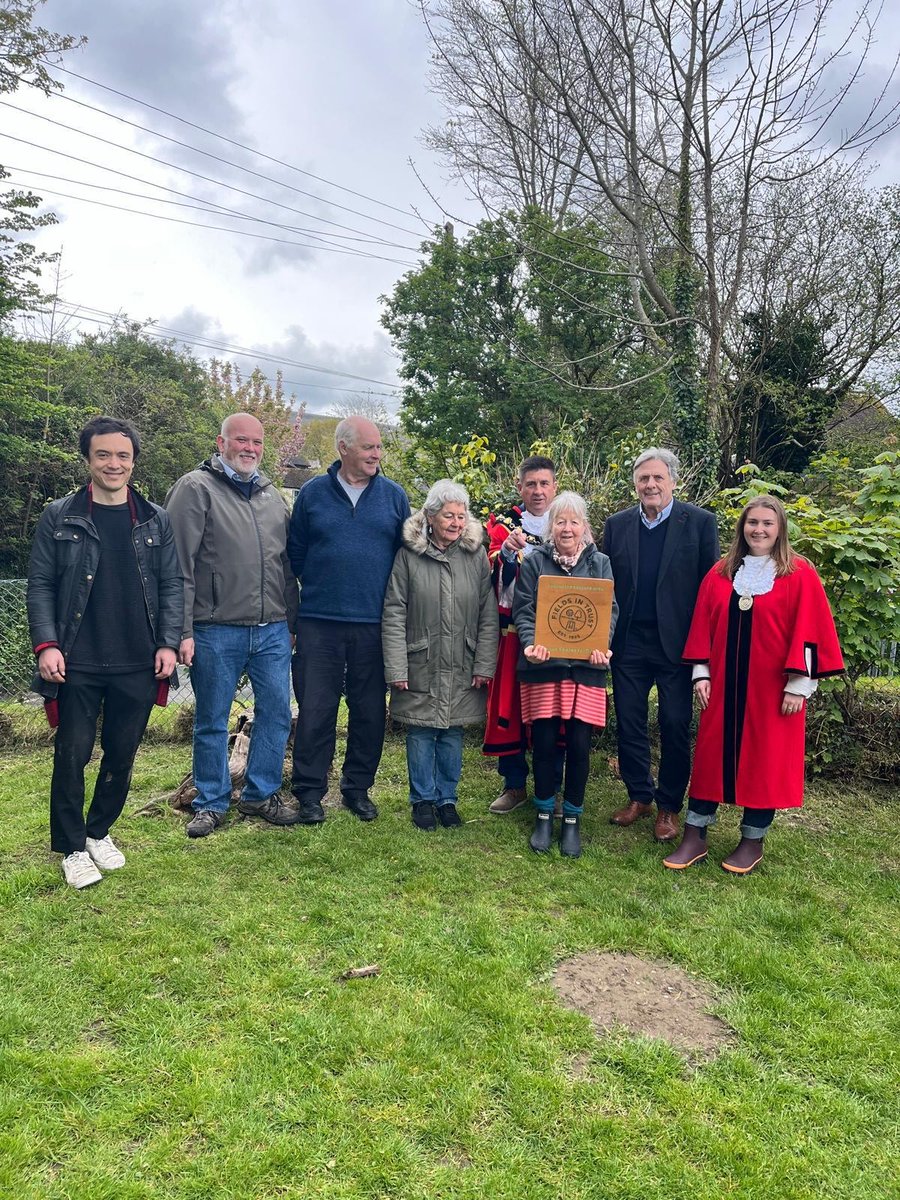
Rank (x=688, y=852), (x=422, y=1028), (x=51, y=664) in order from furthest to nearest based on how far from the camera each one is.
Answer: (x=688, y=852), (x=51, y=664), (x=422, y=1028)

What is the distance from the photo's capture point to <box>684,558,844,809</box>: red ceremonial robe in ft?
12.1

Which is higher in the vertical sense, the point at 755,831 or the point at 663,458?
the point at 663,458

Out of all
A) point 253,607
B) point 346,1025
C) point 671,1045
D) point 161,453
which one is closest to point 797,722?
point 671,1045

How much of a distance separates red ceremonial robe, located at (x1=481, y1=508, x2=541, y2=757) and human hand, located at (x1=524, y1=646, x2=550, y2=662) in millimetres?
438

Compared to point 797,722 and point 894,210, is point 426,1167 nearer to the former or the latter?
point 797,722

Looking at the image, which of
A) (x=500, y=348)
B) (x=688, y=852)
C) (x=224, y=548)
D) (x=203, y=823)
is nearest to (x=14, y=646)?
(x=203, y=823)

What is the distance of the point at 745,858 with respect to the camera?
3934 millimetres

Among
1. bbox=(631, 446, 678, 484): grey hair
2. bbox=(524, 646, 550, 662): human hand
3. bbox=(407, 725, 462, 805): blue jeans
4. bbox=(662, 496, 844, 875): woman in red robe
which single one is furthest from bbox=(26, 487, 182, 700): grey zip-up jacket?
bbox=(662, 496, 844, 875): woman in red robe

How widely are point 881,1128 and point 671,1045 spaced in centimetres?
→ 63

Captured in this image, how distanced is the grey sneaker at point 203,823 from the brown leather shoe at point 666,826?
8.41 feet

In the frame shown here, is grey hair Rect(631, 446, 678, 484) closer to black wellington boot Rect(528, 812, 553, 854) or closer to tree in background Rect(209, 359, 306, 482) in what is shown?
black wellington boot Rect(528, 812, 553, 854)

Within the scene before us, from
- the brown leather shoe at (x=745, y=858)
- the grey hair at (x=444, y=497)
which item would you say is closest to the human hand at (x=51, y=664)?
the grey hair at (x=444, y=497)

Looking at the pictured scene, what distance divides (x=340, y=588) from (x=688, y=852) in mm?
2392

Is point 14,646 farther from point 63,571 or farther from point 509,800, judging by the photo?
point 509,800
